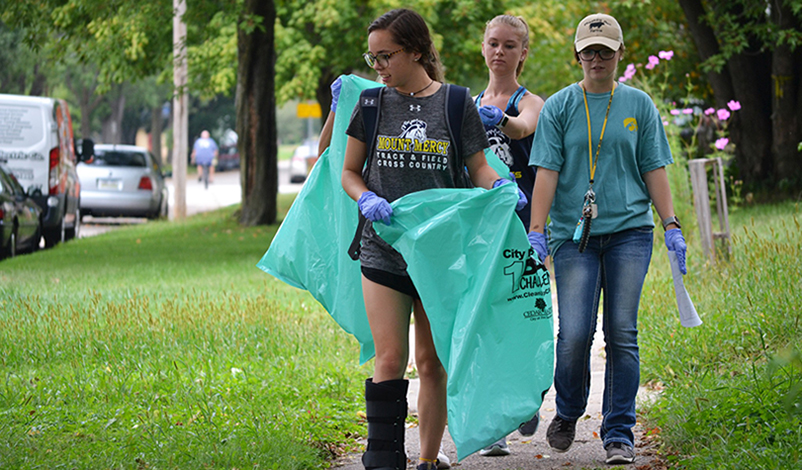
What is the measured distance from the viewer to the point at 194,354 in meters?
6.34

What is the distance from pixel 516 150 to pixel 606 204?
→ 1.90ft

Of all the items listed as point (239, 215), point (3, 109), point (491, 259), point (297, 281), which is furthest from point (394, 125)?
point (239, 215)

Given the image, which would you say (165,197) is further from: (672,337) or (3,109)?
(672,337)

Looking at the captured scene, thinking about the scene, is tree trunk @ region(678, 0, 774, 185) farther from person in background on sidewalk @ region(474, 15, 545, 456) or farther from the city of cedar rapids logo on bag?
the city of cedar rapids logo on bag

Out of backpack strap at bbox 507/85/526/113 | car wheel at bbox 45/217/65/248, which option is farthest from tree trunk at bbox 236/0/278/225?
backpack strap at bbox 507/85/526/113

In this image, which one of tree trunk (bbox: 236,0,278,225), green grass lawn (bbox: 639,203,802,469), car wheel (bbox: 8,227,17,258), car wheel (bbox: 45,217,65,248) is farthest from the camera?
tree trunk (bbox: 236,0,278,225)

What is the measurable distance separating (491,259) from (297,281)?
1.05m

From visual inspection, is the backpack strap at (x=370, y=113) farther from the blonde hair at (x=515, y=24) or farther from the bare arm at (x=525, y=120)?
the blonde hair at (x=515, y=24)

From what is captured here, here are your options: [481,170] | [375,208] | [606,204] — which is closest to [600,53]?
[606,204]

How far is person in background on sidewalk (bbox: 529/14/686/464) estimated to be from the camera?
4336mm

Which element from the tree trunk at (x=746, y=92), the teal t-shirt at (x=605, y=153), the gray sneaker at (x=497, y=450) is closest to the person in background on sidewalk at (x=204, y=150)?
the tree trunk at (x=746, y=92)

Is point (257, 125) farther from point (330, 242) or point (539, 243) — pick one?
point (539, 243)

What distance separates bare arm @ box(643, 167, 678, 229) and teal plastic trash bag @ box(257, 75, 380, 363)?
1.26 meters

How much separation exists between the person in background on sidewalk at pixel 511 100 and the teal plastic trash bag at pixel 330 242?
0.59 metres
